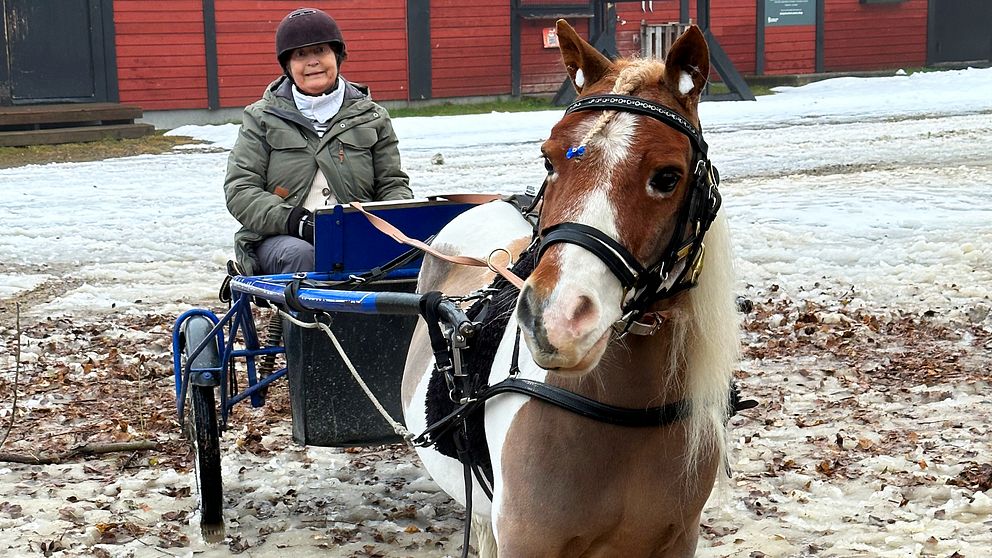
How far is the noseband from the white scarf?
251 cm

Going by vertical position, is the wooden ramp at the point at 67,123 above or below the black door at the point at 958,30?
below

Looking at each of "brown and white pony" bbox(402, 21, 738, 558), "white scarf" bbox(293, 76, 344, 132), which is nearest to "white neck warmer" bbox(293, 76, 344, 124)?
"white scarf" bbox(293, 76, 344, 132)

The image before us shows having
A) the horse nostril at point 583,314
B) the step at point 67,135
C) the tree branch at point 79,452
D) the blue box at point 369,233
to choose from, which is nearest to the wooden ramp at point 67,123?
the step at point 67,135

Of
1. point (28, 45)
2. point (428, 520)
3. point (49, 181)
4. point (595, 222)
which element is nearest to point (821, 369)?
point (428, 520)

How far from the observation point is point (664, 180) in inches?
93.4

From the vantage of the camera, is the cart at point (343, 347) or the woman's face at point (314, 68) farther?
the woman's face at point (314, 68)

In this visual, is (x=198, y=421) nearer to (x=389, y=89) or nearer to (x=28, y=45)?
(x=28, y=45)

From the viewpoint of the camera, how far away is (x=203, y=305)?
838cm

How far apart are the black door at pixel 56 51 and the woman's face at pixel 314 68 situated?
15.8 meters

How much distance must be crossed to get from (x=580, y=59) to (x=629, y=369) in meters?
0.73

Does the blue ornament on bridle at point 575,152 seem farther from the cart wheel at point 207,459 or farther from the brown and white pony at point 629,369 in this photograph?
the cart wheel at point 207,459

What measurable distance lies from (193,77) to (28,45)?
2.82 meters

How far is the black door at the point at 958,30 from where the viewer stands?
26.5m

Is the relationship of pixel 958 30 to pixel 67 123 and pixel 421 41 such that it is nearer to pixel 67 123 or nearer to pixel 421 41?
pixel 421 41
